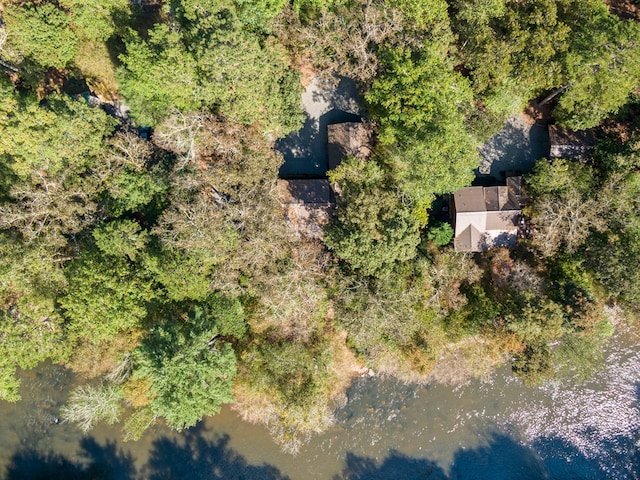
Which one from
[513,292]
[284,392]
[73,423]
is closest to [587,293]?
[513,292]

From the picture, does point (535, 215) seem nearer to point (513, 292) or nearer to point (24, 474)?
point (513, 292)

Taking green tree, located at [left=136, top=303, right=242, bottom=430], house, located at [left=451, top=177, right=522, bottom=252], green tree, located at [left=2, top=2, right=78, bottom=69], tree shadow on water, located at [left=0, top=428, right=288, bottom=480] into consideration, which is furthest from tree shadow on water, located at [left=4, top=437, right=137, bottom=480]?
house, located at [left=451, top=177, right=522, bottom=252]

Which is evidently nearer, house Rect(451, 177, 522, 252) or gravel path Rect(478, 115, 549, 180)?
house Rect(451, 177, 522, 252)

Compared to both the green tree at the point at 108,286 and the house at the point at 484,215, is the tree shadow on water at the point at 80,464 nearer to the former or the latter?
the green tree at the point at 108,286

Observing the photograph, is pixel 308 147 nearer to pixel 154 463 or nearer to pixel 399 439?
pixel 399 439

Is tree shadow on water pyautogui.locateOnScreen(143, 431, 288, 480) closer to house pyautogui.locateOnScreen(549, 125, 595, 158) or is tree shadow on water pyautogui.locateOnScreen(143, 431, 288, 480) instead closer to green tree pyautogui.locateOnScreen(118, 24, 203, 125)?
green tree pyautogui.locateOnScreen(118, 24, 203, 125)

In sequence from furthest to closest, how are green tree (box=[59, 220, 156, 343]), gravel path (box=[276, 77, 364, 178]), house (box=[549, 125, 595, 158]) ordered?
gravel path (box=[276, 77, 364, 178]) → house (box=[549, 125, 595, 158]) → green tree (box=[59, 220, 156, 343])
